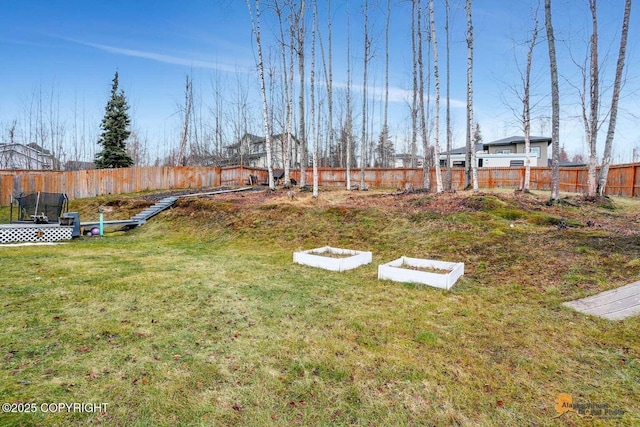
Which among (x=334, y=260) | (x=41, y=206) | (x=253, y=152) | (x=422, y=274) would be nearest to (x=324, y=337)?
(x=422, y=274)

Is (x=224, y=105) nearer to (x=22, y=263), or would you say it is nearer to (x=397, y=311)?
(x=22, y=263)

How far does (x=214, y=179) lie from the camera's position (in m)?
22.5

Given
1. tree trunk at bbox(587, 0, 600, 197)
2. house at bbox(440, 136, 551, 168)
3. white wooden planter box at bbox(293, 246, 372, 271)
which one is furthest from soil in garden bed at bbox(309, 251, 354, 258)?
house at bbox(440, 136, 551, 168)

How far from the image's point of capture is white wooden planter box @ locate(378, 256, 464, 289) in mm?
4945

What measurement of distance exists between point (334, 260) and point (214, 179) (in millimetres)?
18330

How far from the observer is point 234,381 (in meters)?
2.50

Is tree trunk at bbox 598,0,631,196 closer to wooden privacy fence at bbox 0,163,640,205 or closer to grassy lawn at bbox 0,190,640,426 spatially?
wooden privacy fence at bbox 0,163,640,205

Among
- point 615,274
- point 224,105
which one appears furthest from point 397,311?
point 224,105

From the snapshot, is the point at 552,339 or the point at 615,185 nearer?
the point at 552,339

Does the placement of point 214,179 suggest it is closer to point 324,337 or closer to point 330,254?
point 330,254

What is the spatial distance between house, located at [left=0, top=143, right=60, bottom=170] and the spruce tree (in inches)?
321

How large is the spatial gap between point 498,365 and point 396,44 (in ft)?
61.8

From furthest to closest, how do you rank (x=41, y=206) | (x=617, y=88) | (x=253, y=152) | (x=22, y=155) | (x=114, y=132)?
(x=253, y=152) → (x=22, y=155) → (x=114, y=132) → (x=617, y=88) → (x=41, y=206)

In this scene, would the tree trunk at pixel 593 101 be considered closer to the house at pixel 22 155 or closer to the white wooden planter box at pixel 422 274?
the white wooden planter box at pixel 422 274
